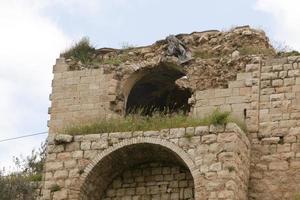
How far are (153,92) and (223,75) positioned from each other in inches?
116

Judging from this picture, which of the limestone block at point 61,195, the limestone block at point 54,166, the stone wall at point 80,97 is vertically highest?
the stone wall at point 80,97

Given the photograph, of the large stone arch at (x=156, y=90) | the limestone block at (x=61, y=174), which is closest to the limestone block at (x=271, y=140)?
the large stone arch at (x=156, y=90)

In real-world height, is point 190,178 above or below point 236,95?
below

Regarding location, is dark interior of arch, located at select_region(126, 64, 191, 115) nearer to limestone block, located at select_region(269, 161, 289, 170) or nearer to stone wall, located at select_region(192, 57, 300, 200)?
stone wall, located at select_region(192, 57, 300, 200)

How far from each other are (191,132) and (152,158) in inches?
45.4

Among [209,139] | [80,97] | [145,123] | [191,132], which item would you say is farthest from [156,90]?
[209,139]

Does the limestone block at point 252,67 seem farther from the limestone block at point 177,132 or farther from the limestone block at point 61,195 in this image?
the limestone block at point 61,195

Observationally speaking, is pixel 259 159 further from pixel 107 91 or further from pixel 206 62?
pixel 107 91

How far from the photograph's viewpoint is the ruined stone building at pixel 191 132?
16281 mm

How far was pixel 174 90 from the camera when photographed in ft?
68.8

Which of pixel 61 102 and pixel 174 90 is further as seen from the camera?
pixel 174 90

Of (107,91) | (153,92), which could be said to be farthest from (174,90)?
(107,91)

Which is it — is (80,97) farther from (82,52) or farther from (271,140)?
(271,140)

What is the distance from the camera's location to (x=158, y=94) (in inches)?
822
